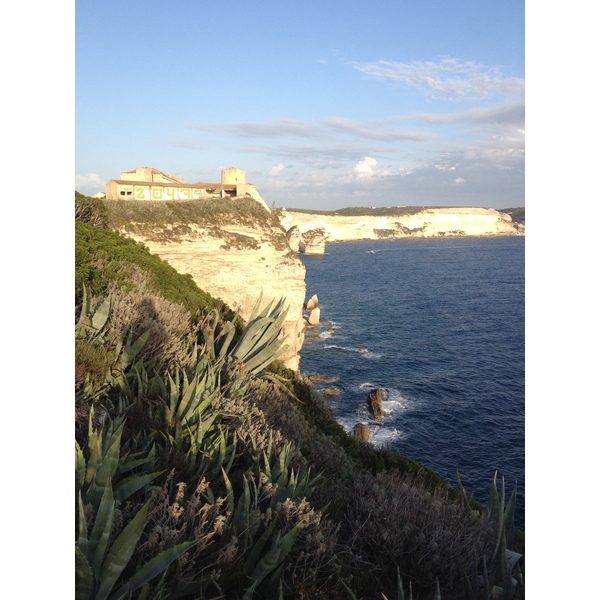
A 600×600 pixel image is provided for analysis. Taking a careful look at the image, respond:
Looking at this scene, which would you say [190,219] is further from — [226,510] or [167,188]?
[226,510]

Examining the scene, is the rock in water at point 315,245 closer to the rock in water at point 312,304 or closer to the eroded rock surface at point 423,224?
the eroded rock surface at point 423,224

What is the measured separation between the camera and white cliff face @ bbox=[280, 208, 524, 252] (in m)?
128

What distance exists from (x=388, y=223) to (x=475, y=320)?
316ft

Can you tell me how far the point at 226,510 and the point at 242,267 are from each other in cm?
1959

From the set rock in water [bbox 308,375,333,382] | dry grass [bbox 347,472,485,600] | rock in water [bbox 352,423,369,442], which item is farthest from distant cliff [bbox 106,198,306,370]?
dry grass [bbox 347,472,485,600]

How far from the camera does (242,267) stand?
73.8ft

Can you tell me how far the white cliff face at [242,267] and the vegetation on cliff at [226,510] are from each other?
1471cm

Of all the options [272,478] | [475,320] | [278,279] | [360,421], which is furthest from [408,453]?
[475,320]

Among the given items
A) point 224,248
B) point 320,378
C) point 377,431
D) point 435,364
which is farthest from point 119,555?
point 435,364

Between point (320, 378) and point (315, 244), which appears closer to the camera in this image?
point (320, 378)
